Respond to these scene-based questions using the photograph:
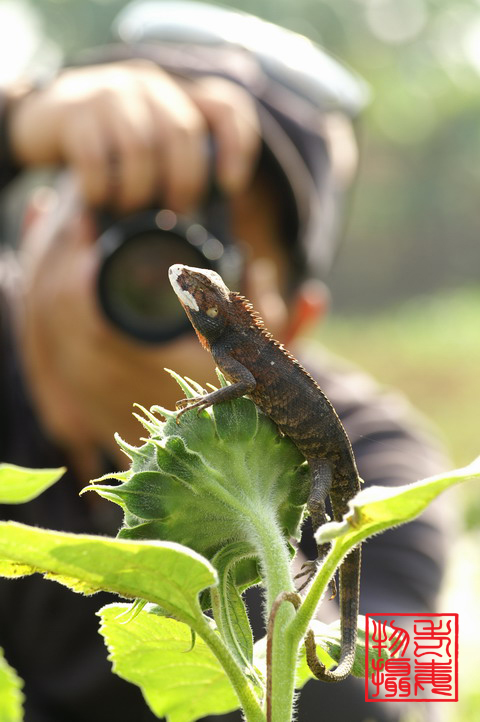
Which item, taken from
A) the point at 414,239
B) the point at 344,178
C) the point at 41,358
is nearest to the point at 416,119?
the point at 414,239

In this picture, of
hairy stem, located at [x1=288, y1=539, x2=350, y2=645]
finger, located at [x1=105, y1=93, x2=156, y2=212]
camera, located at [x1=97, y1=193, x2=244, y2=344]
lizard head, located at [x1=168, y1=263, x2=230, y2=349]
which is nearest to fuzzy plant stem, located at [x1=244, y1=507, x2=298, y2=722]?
hairy stem, located at [x1=288, y1=539, x2=350, y2=645]

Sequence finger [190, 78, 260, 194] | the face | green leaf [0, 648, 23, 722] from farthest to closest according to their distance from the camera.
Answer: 1. finger [190, 78, 260, 194]
2. the face
3. green leaf [0, 648, 23, 722]

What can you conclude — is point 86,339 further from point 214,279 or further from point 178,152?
point 214,279

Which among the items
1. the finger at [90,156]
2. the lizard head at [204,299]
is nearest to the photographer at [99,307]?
the finger at [90,156]

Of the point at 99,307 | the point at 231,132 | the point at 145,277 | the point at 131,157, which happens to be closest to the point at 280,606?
the point at 145,277

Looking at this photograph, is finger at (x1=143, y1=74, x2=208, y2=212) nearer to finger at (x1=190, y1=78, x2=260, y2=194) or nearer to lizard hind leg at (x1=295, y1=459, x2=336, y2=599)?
finger at (x1=190, y1=78, x2=260, y2=194)

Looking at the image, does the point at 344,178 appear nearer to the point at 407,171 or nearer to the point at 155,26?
the point at 155,26
